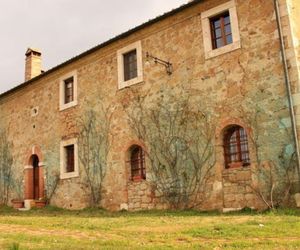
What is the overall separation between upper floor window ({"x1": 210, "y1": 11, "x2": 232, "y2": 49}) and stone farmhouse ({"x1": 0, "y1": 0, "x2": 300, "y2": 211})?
3cm

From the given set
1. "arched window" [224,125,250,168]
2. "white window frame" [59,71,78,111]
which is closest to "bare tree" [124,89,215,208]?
"arched window" [224,125,250,168]

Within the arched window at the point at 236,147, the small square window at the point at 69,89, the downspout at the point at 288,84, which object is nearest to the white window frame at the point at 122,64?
the small square window at the point at 69,89

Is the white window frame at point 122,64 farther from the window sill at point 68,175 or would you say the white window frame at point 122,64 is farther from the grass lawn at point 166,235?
the grass lawn at point 166,235

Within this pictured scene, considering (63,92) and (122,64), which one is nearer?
(122,64)

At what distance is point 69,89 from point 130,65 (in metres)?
3.45

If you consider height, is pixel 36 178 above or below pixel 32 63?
below

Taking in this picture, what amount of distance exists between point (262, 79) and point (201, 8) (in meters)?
3.03

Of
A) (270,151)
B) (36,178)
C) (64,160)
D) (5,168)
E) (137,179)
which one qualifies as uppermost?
(5,168)

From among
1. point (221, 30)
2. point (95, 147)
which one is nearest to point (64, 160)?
point (95, 147)

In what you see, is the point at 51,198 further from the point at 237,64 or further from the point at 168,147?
the point at 237,64

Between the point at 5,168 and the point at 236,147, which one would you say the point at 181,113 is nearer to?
the point at 236,147

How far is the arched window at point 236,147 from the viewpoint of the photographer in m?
10.1

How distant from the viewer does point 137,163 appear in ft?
41.1

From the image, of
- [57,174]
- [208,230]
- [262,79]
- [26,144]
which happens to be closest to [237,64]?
[262,79]
